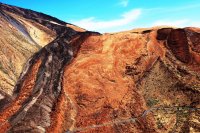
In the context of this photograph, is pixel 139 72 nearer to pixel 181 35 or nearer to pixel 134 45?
pixel 134 45

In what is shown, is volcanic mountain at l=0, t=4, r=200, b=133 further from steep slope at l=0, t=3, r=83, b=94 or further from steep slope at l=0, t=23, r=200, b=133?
steep slope at l=0, t=3, r=83, b=94

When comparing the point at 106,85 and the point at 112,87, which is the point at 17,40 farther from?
the point at 112,87

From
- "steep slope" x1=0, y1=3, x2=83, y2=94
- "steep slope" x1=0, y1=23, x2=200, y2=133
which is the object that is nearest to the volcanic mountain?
"steep slope" x1=0, y1=23, x2=200, y2=133

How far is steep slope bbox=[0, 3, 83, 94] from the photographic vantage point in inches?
1288

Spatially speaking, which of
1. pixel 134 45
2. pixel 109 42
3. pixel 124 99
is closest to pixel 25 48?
pixel 109 42

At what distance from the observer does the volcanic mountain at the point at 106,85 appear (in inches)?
956

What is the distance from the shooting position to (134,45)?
1244 inches

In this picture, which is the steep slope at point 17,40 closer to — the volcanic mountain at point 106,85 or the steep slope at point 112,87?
the volcanic mountain at point 106,85

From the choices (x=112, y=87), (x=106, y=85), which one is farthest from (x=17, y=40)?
(x=112, y=87)

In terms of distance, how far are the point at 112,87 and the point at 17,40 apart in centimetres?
1865

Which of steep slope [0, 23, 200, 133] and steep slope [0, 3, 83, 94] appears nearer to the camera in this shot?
steep slope [0, 23, 200, 133]

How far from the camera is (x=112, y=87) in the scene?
A: 1086 inches

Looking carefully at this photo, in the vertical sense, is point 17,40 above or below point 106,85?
above

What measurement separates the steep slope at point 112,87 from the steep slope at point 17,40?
1.60 m
